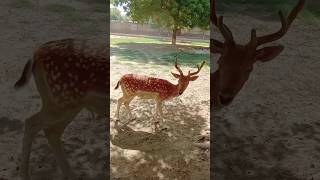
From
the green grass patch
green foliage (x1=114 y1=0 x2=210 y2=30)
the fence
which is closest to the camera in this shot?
the green grass patch

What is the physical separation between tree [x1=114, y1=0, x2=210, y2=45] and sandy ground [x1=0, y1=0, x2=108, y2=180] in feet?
5.98

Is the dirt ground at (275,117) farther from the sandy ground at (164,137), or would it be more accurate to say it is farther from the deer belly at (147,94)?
the deer belly at (147,94)

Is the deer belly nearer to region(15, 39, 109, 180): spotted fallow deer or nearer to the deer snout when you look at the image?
the deer snout

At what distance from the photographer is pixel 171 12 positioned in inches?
163

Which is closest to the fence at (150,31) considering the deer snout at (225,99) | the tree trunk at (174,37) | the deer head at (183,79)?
the tree trunk at (174,37)

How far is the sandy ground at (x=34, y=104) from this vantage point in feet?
6.11

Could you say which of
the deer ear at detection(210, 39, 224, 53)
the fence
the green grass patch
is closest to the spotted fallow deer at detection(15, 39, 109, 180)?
the deer ear at detection(210, 39, 224, 53)

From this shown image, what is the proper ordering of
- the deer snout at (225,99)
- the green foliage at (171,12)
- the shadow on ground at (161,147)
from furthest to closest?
the green foliage at (171,12), the shadow on ground at (161,147), the deer snout at (225,99)

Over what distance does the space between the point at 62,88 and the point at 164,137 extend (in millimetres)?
964

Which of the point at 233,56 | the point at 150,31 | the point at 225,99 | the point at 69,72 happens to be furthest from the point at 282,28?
the point at 150,31

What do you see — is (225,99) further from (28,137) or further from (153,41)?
(153,41)

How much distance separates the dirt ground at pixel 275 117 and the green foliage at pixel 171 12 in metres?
1.79

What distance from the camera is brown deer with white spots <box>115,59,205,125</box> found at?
2.63m

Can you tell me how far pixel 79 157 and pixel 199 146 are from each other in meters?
0.87
